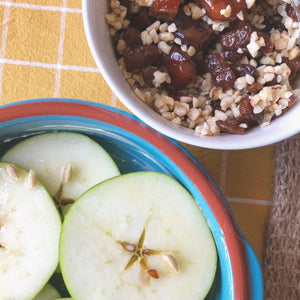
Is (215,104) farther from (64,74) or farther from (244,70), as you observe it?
(64,74)

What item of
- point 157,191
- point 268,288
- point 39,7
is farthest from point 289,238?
point 39,7

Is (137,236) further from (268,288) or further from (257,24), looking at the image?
(257,24)

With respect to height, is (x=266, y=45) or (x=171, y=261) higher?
(x=266, y=45)

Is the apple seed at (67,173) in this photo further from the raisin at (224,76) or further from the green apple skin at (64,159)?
the raisin at (224,76)

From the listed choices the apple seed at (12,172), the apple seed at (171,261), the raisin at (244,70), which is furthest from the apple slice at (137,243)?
the raisin at (244,70)

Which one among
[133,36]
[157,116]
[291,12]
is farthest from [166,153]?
[291,12]

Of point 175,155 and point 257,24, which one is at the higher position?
point 257,24

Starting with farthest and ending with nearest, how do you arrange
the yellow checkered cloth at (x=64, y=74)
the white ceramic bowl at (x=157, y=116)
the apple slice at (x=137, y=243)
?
the yellow checkered cloth at (x=64, y=74), the apple slice at (x=137, y=243), the white ceramic bowl at (x=157, y=116)
